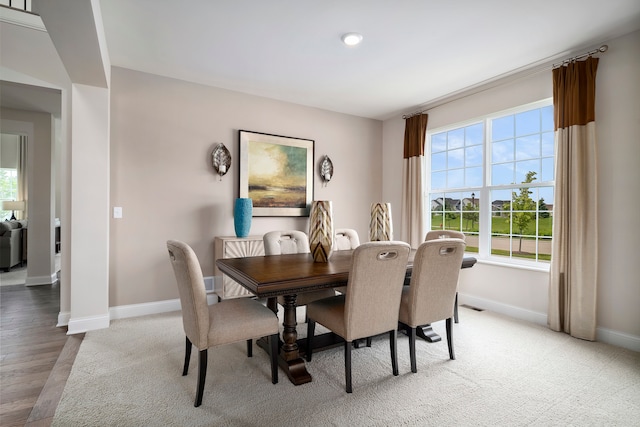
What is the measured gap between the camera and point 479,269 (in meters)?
3.86

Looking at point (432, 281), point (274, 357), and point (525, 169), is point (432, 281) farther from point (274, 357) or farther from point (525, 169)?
point (525, 169)

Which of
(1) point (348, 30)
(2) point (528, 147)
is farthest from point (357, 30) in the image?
(2) point (528, 147)

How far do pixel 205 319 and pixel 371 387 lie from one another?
1133 millimetres

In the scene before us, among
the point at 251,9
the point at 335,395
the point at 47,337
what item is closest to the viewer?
the point at 335,395

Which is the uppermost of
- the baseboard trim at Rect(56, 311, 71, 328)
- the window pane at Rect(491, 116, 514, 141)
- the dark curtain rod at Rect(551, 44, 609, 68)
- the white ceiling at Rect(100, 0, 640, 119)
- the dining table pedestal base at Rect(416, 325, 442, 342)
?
the white ceiling at Rect(100, 0, 640, 119)

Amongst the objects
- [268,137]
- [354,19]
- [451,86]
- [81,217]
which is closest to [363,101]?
[451,86]

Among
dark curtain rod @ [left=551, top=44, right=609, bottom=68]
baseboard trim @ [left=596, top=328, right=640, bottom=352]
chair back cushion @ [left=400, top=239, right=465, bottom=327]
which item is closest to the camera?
chair back cushion @ [left=400, top=239, right=465, bottom=327]

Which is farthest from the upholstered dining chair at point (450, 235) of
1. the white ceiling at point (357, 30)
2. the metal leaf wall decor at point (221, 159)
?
the metal leaf wall decor at point (221, 159)

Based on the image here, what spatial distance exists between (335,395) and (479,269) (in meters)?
2.68

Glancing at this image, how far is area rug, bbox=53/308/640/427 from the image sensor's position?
1750mm

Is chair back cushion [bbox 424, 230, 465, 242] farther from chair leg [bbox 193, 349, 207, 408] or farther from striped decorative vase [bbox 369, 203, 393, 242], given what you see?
chair leg [bbox 193, 349, 207, 408]

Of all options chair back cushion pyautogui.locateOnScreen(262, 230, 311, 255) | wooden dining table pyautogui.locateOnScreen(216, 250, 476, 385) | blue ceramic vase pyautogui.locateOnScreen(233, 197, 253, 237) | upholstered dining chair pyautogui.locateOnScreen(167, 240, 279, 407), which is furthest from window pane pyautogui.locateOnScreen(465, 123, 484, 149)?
upholstered dining chair pyautogui.locateOnScreen(167, 240, 279, 407)

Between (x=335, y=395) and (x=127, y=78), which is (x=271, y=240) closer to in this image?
(x=335, y=395)

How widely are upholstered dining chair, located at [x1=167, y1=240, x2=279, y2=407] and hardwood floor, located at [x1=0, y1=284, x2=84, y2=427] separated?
83 cm
